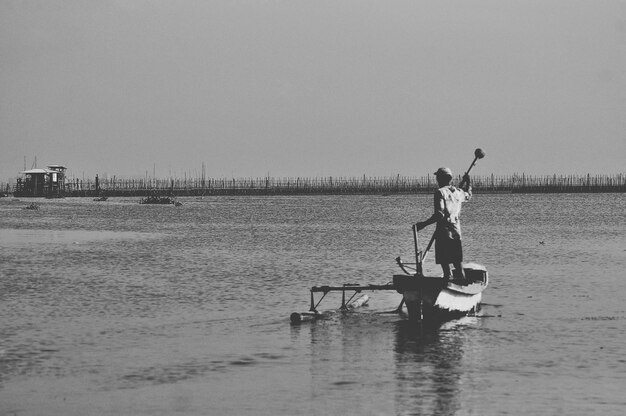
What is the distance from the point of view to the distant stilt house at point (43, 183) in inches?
5261

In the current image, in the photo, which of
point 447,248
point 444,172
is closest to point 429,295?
point 447,248

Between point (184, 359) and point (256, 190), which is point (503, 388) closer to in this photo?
point (184, 359)

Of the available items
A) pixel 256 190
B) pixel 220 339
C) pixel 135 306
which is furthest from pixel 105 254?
pixel 256 190

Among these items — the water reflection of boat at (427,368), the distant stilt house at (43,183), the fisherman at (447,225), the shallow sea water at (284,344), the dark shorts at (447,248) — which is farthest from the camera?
the distant stilt house at (43,183)

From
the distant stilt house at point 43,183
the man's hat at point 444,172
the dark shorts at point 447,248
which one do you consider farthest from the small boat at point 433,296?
the distant stilt house at point 43,183

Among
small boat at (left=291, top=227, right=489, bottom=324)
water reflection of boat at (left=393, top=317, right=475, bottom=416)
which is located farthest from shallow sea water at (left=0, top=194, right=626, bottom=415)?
small boat at (left=291, top=227, right=489, bottom=324)

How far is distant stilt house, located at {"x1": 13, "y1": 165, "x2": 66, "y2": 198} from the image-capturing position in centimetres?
13362

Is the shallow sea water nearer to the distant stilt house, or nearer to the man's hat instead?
the man's hat

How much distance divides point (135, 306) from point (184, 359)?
730 centimetres

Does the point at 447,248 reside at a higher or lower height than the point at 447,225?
lower

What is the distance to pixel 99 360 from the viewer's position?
52.6ft

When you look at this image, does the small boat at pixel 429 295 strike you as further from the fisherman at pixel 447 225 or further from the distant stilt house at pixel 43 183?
the distant stilt house at pixel 43 183

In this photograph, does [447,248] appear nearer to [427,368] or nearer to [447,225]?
[447,225]

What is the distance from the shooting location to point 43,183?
450 feet
